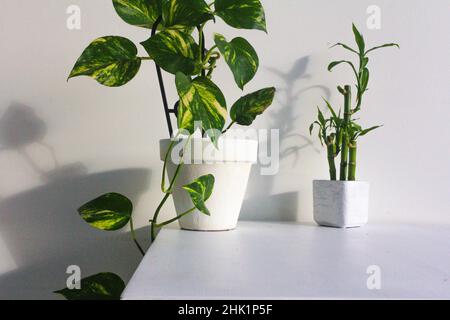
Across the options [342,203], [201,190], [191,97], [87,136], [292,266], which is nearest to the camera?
[292,266]

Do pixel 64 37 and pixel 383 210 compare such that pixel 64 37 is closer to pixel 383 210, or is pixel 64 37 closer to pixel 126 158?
pixel 126 158

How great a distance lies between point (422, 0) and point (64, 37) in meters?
0.97

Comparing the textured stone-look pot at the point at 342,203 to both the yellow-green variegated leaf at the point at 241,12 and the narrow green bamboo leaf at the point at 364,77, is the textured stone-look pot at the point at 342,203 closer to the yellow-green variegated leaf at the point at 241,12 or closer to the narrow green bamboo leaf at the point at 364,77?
the narrow green bamboo leaf at the point at 364,77

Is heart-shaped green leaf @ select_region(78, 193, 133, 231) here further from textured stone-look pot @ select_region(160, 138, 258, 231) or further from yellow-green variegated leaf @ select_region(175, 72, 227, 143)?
yellow-green variegated leaf @ select_region(175, 72, 227, 143)

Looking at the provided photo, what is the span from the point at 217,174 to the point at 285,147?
0.33m

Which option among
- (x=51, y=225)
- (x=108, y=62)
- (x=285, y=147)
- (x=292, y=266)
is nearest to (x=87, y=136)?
(x=51, y=225)

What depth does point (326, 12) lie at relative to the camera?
1.22m

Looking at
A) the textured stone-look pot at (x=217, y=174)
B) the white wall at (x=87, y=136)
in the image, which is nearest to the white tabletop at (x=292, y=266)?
the textured stone-look pot at (x=217, y=174)

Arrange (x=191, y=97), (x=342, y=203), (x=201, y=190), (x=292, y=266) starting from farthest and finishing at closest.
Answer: (x=342, y=203) → (x=201, y=190) → (x=191, y=97) → (x=292, y=266)

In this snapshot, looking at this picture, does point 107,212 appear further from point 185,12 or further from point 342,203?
point 342,203

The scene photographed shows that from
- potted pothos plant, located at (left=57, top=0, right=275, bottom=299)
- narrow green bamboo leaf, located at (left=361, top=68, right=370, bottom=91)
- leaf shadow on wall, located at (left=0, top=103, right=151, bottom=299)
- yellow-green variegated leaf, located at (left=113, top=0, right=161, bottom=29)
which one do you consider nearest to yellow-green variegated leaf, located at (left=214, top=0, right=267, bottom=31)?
potted pothos plant, located at (left=57, top=0, right=275, bottom=299)

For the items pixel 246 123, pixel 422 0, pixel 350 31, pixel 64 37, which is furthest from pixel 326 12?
pixel 64 37

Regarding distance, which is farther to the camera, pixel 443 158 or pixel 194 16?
pixel 443 158

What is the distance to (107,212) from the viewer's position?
906mm
